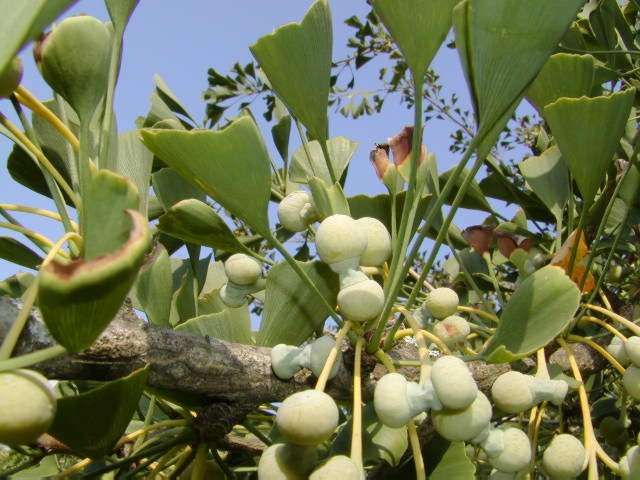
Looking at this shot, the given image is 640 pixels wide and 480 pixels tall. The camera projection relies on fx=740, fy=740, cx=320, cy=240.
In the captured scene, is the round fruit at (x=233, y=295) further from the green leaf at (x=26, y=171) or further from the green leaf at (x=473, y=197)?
the green leaf at (x=473, y=197)

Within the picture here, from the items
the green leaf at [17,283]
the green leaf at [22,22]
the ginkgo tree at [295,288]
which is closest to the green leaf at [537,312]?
the ginkgo tree at [295,288]

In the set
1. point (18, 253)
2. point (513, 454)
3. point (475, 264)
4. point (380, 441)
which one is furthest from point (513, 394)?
point (475, 264)

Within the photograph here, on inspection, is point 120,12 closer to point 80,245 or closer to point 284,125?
point 80,245

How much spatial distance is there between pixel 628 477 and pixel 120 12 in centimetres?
71

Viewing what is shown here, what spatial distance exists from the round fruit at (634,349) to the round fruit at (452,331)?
209 mm

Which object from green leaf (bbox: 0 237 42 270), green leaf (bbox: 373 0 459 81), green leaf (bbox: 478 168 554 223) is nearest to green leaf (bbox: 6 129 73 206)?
green leaf (bbox: 0 237 42 270)

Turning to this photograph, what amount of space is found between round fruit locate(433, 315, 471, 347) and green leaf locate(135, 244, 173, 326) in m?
0.37

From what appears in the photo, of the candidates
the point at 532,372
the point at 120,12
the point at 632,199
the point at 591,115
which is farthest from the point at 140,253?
the point at 632,199

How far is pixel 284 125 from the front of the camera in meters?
1.30

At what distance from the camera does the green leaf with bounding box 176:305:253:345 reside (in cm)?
92

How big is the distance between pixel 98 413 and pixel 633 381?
58 cm

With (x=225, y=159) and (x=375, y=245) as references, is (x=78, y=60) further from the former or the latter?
(x=375, y=245)

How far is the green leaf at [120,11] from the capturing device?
70cm

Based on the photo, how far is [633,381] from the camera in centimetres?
83
